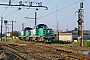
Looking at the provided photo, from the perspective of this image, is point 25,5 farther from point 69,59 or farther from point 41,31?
point 69,59

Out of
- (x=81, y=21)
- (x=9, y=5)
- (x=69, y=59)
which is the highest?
(x=9, y=5)

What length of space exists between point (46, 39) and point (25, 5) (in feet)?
38.3

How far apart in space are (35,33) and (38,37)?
4.88 feet

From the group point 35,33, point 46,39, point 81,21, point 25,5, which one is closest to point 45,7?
point 25,5

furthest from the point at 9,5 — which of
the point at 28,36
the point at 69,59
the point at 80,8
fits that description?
the point at 28,36

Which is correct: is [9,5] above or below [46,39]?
above

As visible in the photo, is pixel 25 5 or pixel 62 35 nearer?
pixel 25 5

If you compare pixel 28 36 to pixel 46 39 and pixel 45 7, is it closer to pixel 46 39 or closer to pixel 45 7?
pixel 46 39

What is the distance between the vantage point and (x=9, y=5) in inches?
1052

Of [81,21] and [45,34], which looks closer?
[81,21]

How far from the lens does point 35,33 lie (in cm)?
4150

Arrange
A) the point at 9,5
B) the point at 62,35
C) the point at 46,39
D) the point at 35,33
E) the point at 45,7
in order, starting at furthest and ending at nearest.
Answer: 1. the point at 62,35
2. the point at 35,33
3. the point at 46,39
4. the point at 45,7
5. the point at 9,5

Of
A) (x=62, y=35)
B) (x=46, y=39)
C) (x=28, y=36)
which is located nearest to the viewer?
(x=46, y=39)

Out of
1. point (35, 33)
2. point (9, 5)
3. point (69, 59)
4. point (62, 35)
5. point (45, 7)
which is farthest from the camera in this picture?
point (62, 35)
